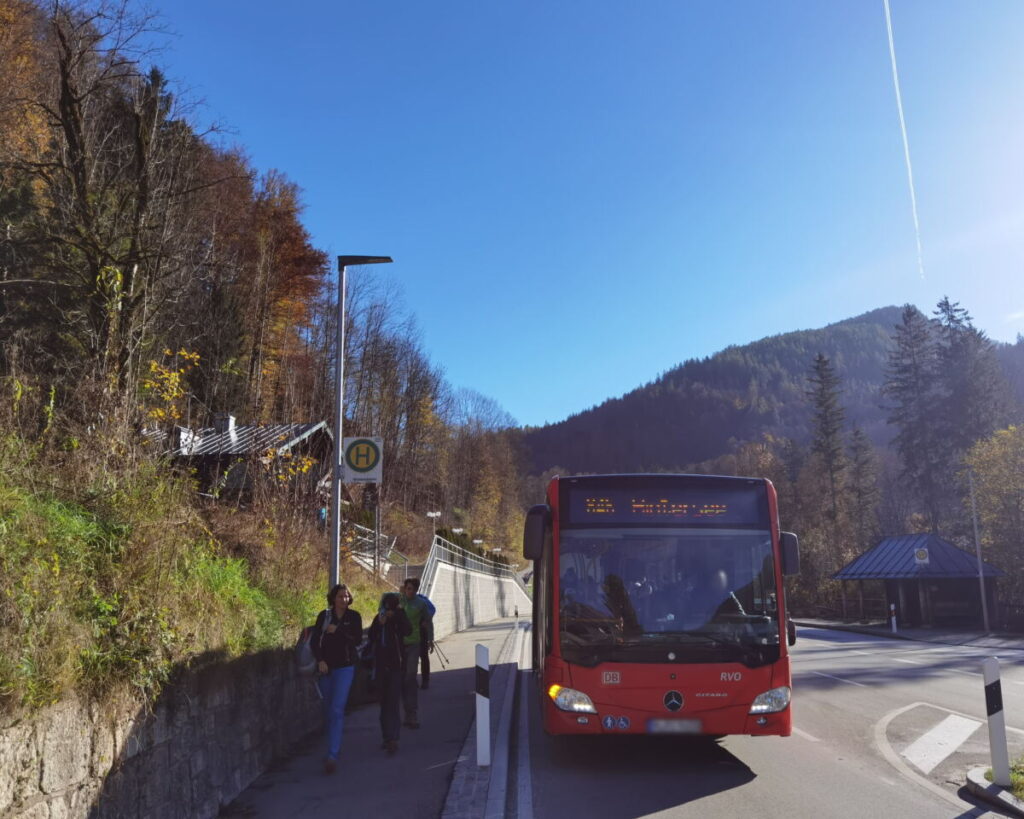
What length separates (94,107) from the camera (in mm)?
12109

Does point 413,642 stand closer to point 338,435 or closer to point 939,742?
point 338,435

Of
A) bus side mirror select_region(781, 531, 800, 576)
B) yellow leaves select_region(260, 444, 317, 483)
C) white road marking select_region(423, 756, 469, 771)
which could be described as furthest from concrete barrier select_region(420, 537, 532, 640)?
bus side mirror select_region(781, 531, 800, 576)

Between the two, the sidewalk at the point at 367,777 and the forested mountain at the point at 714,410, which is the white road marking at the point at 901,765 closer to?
the sidewalk at the point at 367,777

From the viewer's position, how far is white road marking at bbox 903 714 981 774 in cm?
853

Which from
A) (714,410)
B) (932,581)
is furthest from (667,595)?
(714,410)

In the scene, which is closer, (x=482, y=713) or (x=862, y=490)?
(x=482, y=713)

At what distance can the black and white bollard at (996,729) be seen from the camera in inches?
274

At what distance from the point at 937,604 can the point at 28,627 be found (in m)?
42.5

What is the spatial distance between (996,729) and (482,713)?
467 centimetres

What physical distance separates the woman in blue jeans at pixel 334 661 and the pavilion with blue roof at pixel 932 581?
117 feet

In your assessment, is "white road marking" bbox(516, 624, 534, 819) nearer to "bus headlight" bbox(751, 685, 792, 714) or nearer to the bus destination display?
"bus headlight" bbox(751, 685, 792, 714)

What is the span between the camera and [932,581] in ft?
128

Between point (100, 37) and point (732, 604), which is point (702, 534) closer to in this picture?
point (732, 604)

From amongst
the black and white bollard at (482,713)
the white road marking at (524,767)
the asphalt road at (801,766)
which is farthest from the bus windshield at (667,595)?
the white road marking at (524,767)
